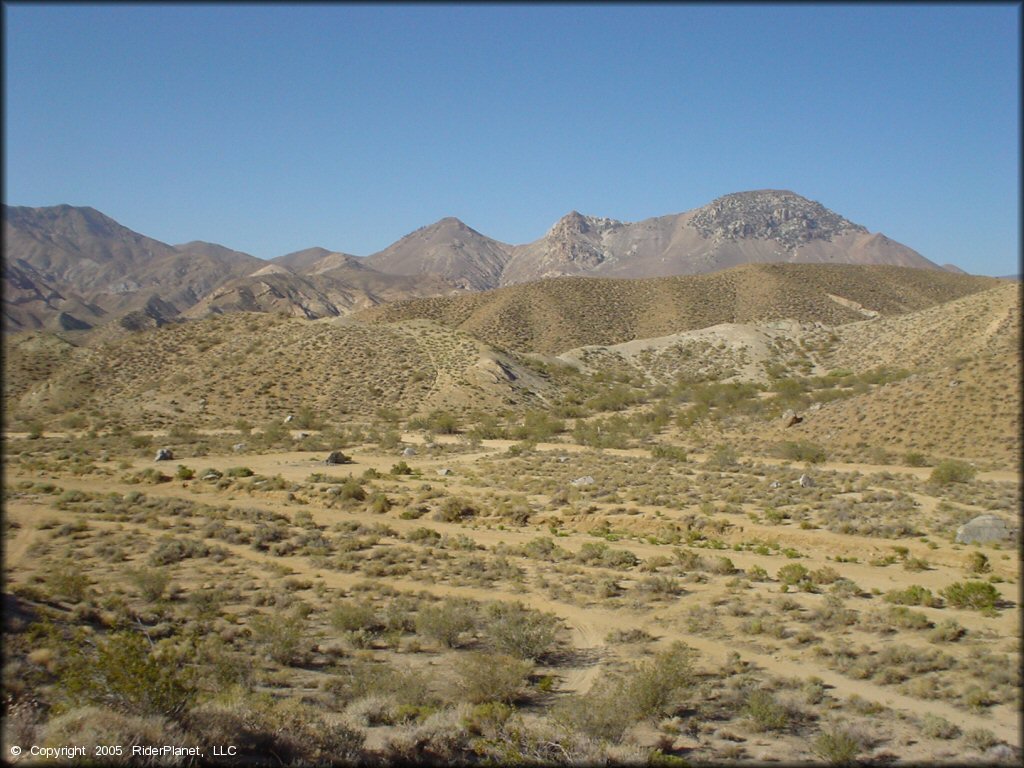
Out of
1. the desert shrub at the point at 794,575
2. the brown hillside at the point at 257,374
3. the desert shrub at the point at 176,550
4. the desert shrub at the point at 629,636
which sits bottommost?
the desert shrub at the point at 176,550

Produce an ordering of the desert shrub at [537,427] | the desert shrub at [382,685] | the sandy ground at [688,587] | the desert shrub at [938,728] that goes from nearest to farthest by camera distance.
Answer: the desert shrub at [938,728] < the desert shrub at [382,685] < the sandy ground at [688,587] < the desert shrub at [537,427]

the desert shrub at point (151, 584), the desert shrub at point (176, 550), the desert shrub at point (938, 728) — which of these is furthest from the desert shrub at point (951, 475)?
the desert shrub at point (151, 584)

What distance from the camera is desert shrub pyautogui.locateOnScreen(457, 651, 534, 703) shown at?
10.3 m

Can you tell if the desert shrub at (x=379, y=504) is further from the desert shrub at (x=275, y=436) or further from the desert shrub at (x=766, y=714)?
the desert shrub at (x=275, y=436)

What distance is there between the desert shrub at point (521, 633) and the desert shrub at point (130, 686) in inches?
227

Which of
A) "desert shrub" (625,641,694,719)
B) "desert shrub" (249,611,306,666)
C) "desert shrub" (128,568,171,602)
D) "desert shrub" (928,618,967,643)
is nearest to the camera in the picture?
"desert shrub" (625,641,694,719)

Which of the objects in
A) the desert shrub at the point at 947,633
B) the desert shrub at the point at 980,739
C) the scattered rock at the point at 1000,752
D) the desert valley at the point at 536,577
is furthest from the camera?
the desert shrub at the point at 947,633

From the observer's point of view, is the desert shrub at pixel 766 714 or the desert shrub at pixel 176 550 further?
the desert shrub at pixel 176 550

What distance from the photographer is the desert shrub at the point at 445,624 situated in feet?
42.5

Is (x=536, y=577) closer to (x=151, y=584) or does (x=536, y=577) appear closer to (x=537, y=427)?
(x=151, y=584)

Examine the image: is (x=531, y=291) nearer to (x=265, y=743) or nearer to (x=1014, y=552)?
(x=1014, y=552)

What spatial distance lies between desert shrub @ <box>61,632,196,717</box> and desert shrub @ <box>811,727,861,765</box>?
8.37 meters

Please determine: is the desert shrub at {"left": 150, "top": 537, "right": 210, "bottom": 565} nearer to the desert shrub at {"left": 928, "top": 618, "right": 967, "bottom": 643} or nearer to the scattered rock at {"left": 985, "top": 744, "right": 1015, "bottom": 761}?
the desert shrub at {"left": 928, "top": 618, "right": 967, "bottom": 643}

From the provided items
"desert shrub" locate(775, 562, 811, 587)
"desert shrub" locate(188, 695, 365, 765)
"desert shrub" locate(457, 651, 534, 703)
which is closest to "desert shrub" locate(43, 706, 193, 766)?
"desert shrub" locate(188, 695, 365, 765)
